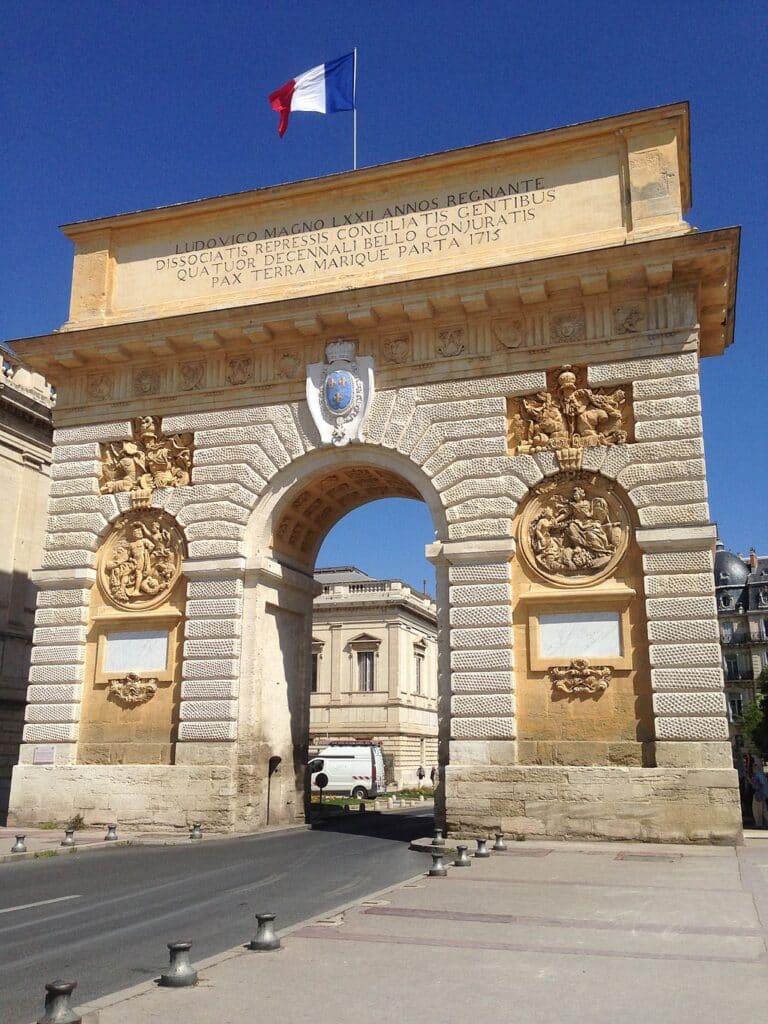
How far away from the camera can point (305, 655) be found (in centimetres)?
2234

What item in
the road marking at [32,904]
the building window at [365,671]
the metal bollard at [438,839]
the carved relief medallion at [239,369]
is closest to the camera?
the road marking at [32,904]

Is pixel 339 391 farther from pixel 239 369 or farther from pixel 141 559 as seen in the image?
pixel 141 559

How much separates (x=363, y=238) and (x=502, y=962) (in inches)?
646

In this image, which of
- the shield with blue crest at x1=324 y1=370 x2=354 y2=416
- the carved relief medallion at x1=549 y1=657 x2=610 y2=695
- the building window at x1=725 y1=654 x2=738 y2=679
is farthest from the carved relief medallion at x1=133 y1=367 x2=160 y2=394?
the building window at x1=725 y1=654 x2=738 y2=679

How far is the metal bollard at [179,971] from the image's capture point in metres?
6.55

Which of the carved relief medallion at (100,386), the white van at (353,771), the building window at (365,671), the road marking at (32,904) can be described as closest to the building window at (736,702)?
the building window at (365,671)

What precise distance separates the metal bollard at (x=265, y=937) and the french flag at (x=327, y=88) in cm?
1877

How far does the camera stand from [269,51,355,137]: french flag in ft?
71.6

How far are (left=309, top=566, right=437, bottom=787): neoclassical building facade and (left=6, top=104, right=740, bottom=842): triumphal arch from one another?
31.1 metres

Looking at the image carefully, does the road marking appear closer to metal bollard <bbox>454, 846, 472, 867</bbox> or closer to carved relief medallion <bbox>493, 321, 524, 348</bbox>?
metal bollard <bbox>454, 846, 472, 867</bbox>

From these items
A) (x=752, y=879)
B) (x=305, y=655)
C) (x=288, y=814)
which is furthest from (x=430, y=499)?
(x=752, y=879)

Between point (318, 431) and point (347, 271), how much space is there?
362cm

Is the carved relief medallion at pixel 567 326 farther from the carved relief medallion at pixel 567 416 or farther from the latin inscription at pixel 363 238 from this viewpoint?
the latin inscription at pixel 363 238

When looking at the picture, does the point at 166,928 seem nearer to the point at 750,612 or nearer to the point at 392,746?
the point at 392,746
